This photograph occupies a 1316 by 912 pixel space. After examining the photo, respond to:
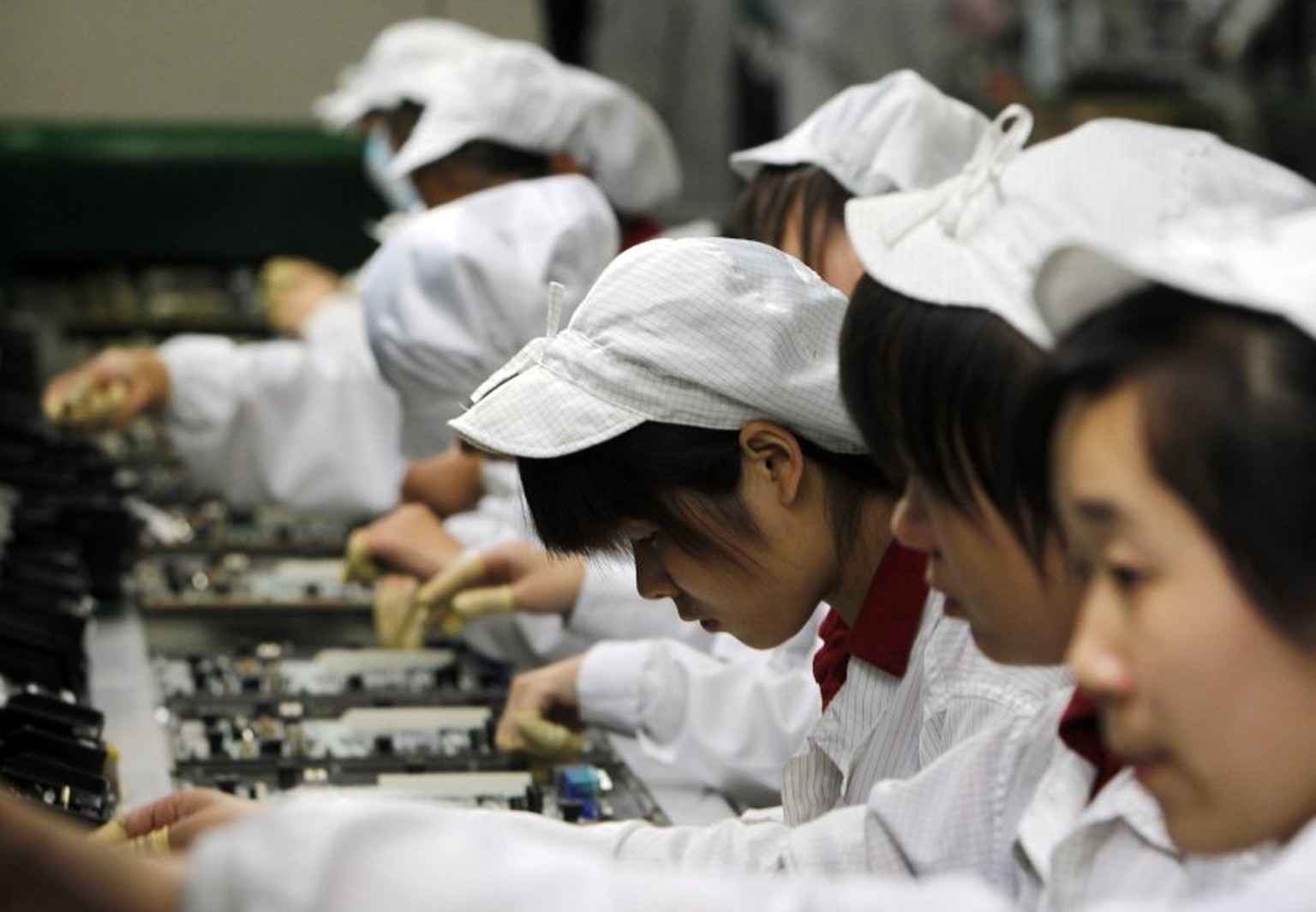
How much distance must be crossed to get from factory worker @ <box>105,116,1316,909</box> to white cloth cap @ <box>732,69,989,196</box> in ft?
2.99

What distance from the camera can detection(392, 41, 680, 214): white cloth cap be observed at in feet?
10.4

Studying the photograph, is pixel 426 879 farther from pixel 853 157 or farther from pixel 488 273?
pixel 488 273

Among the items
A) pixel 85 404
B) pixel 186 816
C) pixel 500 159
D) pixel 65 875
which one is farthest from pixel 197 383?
pixel 65 875

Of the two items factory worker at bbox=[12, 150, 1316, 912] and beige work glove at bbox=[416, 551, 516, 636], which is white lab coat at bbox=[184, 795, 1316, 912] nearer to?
factory worker at bbox=[12, 150, 1316, 912]

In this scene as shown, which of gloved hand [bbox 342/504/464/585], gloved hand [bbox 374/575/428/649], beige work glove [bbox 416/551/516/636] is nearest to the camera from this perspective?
beige work glove [bbox 416/551/516/636]

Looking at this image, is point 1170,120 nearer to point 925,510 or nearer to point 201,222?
point 201,222

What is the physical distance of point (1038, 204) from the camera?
3.94ft

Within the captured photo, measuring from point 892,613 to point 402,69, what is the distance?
2.72 m

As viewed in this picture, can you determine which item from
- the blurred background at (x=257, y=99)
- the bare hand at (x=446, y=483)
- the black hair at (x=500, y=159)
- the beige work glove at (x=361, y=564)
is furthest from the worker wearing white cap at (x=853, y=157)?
the blurred background at (x=257, y=99)

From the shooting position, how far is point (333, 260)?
5.39 meters

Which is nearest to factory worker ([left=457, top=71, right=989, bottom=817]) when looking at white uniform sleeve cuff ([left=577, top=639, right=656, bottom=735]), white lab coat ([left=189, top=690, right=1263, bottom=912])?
white uniform sleeve cuff ([left=577, top=639, right=656, bottom=735])

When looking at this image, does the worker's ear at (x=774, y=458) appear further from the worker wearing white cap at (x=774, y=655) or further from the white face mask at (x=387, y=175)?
the white face mask at (x=387, y=175)

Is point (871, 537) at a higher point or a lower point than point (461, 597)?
higher

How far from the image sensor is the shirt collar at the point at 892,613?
1.56m
